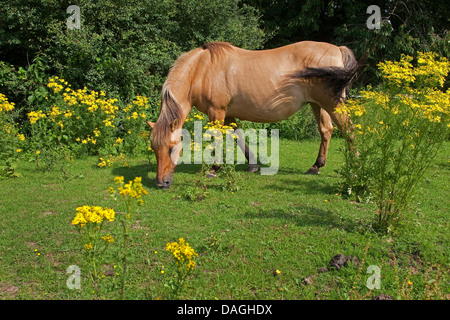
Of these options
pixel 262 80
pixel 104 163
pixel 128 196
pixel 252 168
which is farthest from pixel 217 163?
pixel 128 196

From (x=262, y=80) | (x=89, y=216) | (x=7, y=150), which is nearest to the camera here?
(x=89, y=216)

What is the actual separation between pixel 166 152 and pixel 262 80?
203 centimetres

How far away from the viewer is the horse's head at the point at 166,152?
5203 millimetres

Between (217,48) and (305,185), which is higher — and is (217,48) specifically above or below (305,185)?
above

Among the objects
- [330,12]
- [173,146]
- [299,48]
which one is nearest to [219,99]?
[173,146]

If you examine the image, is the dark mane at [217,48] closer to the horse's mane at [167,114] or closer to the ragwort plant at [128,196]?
the horse's mane at [167,114]

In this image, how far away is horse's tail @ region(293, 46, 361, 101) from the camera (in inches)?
219

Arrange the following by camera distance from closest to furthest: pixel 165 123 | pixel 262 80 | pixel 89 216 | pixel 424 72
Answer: pixel 89 216 < pixel 424 72 < pixel 165 123 < pixel 262 80

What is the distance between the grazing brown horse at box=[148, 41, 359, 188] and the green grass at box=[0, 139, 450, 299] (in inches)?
51.2

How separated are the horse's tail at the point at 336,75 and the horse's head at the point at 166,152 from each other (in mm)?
2307

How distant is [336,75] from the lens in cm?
555

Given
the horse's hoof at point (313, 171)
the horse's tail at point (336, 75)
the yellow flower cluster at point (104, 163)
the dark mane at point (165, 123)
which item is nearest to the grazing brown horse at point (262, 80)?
the horse's tail at point (336, 75)

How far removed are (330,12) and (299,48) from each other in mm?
9197

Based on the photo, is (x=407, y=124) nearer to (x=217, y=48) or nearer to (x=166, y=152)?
(x=166, y=152)
